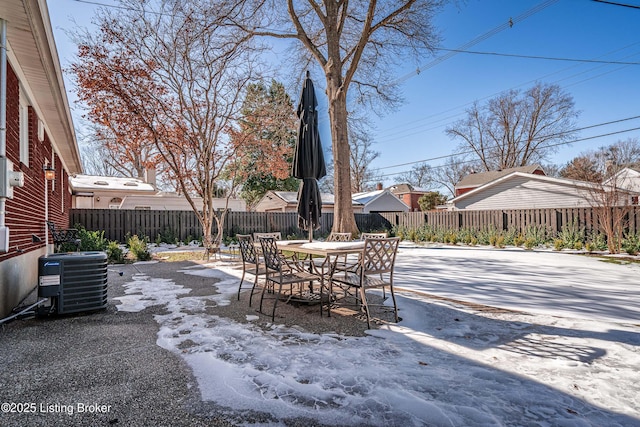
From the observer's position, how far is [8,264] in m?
3.61

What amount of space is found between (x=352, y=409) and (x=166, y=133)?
9532mm

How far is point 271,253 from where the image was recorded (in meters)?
3.81

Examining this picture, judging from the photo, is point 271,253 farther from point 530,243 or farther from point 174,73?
point 530,243

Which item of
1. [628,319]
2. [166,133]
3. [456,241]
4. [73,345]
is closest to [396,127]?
[456,241]

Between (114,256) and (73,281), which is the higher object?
(73,281)

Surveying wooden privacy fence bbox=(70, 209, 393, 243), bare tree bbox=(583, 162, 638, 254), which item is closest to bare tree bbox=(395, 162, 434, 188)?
wooden privacy fence bbox=(70, 209, 393, 243)

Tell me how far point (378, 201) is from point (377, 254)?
22.3 metres

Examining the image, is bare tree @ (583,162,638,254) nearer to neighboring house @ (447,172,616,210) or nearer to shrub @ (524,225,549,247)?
shrub @ (524,225,549,247)

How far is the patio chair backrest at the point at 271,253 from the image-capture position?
3711 millimetres

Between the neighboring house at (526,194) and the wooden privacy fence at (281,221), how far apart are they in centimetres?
438

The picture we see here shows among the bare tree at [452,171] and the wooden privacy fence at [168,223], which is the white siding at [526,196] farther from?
the bare tree at [452,171]

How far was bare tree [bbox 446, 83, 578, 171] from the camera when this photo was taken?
25094mm

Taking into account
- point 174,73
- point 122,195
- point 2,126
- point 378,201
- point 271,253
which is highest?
point 174,73

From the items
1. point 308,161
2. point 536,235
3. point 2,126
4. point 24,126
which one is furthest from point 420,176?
point 2,126
